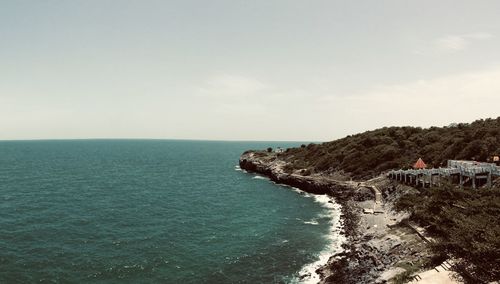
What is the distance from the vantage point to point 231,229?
179 feet

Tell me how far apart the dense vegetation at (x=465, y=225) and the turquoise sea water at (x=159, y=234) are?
1218 centimetres

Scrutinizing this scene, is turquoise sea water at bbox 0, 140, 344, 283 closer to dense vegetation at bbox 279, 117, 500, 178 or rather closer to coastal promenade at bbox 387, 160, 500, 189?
coastal promenade at bbox 387, 160, 500, 189

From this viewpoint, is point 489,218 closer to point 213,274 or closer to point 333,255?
point 333,255

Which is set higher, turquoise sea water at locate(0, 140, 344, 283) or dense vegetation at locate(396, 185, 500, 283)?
dense vegetation at locate(396, 185, 500, 283)

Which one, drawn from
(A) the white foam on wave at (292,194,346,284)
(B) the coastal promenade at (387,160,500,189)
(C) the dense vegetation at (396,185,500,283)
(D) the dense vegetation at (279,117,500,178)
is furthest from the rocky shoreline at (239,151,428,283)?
(D) the dense vegetation at (279,117,500,178)

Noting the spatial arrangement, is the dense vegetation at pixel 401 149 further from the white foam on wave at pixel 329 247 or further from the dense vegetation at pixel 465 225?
the dense vegetation at pixel 465 225

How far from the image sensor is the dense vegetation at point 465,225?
1057 inches

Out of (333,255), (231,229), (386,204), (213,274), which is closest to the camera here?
(213,274)

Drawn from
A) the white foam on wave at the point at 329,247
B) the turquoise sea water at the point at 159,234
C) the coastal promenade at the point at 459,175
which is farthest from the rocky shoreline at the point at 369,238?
the turquoise sea water at the point at 159,234

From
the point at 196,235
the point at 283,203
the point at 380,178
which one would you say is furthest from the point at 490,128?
the point at 196,235

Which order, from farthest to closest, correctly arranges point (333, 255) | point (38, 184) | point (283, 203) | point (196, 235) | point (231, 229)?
point (38, 184) < point (283, 203) < point (231, 229) < point (196, 235) < point (333, 255)

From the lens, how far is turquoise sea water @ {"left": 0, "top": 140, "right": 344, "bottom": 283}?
125 feet

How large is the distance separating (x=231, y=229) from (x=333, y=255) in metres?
17.0

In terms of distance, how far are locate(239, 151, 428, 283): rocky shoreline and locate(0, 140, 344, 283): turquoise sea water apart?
322 centimetres
